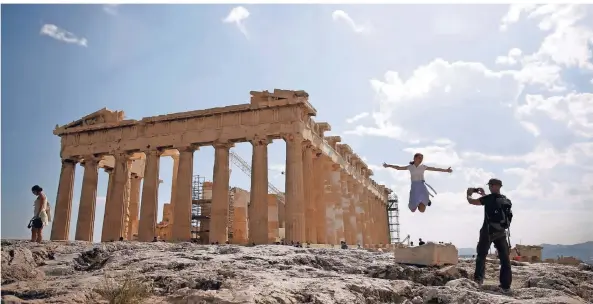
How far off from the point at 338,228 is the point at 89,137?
57.1ft

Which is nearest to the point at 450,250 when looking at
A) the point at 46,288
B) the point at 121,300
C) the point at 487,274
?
the point at 487,274

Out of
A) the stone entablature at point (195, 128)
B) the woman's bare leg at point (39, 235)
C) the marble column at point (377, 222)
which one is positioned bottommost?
the woman's bare leg at point (39, 235)

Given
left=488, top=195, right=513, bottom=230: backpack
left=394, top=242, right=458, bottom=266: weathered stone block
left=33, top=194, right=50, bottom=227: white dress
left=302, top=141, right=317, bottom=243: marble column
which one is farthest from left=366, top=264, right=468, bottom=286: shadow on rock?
left=302, top=141, right=317, bottom=243: marble column

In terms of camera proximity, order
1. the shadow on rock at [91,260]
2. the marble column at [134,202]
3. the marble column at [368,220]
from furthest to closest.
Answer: the marble column at [368,220]
the marble column at [134,202]
the shadow on rock at [91,260]

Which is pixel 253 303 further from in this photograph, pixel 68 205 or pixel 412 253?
pixel 68 205

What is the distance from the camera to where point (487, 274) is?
989 centimetres

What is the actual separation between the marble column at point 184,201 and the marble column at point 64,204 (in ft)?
28.9

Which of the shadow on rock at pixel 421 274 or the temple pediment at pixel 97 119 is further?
the temple pediment at pixel 97 119

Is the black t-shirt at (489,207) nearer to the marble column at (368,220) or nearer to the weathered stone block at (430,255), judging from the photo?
the weathered stone block at (430,255)

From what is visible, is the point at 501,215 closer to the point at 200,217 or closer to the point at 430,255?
the point at 430,255

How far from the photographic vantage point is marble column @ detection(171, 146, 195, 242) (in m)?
25.9

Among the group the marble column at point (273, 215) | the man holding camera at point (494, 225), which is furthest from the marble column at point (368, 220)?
the man holding camera at point (494, 225)

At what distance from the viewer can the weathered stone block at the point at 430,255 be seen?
29.3 feet

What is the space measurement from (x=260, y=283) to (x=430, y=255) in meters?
3.76
